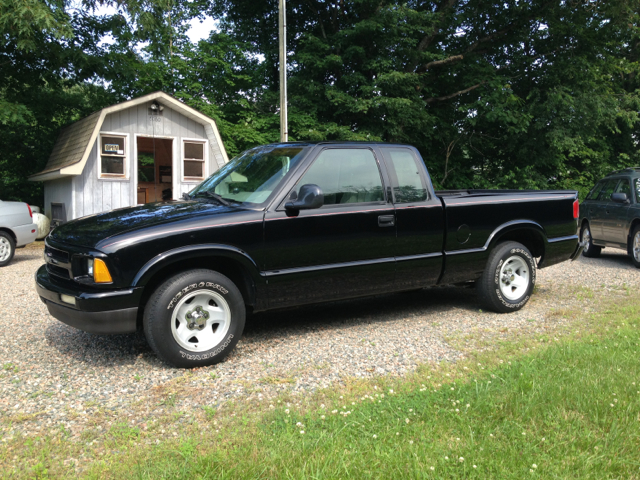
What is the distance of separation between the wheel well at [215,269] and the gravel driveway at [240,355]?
55 centimetres

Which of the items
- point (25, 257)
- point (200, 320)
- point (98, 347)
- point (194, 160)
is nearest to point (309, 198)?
point (200, 320)

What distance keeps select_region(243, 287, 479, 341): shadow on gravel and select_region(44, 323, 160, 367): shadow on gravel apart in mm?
1060

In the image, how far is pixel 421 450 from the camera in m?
2.90

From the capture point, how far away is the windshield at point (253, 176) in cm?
509

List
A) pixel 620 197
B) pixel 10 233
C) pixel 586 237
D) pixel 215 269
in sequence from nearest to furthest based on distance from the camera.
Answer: pixel 215 269
pixel 620 197
pixel 10 233
pixel 586 237

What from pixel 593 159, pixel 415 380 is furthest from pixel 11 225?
pixel 593 159

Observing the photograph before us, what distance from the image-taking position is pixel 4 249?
10.6 m

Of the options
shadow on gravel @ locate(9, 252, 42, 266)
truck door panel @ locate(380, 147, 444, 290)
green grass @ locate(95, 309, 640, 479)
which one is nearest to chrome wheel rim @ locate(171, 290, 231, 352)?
green grass @ locate(95, 309, 640, 479)

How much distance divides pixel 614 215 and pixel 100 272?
33.4 feet

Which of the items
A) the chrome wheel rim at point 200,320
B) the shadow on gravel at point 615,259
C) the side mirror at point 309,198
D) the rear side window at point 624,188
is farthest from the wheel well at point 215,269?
the rear side window at point 624,188

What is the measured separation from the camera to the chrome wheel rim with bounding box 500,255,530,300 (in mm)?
6391

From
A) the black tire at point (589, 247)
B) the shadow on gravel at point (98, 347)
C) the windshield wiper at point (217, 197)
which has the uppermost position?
the windshield wiper at point (217, 197)

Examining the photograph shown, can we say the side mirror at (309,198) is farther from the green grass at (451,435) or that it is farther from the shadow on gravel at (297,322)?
→ the green grass at (451,435)

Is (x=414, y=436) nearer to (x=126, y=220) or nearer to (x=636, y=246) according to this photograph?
(x=126, y=220)
